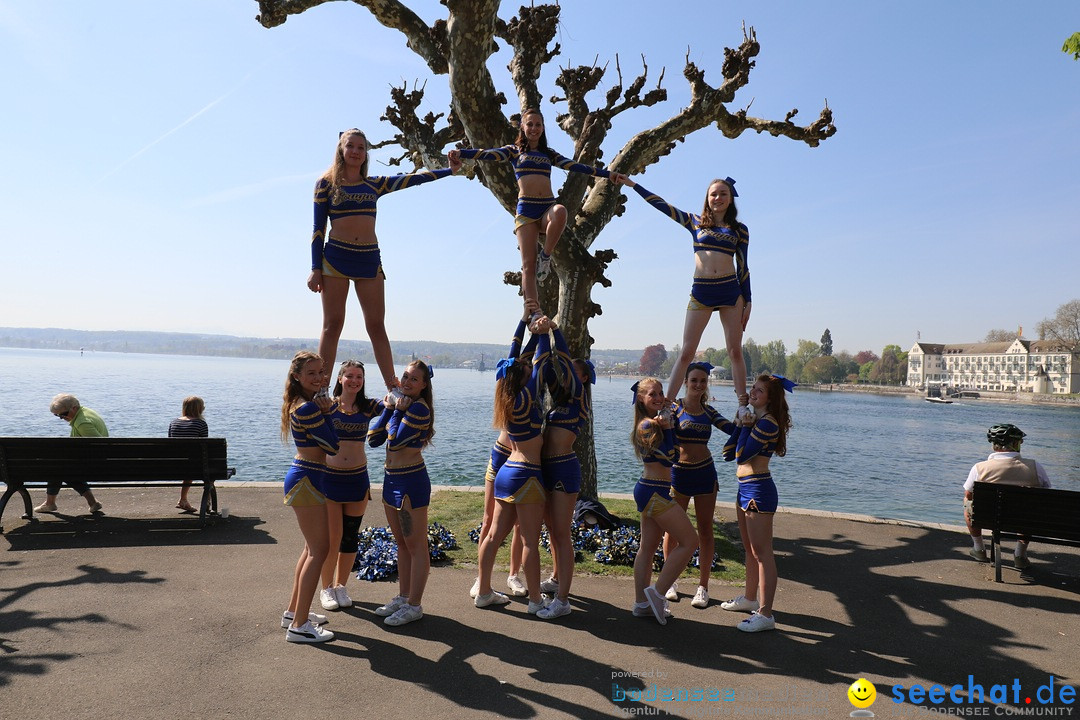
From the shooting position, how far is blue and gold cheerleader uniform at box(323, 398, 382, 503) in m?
5.50

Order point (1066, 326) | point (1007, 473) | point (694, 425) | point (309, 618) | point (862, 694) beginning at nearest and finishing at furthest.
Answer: point (862, 694) < point (309, 618) < point (694, 425) < point (1007, 473) < point (1066, 326)

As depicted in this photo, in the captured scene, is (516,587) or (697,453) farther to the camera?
(516,587)

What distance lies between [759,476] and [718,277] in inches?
77.7

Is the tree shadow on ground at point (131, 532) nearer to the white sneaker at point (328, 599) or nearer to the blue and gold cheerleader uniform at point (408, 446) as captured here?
the white sneaker at point (328, 599)

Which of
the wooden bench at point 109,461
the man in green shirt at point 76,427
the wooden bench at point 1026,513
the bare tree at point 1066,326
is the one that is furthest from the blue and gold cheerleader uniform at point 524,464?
the bare tree at point 1066,326

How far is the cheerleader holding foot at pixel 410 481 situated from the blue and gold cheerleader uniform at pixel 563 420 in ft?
3.65

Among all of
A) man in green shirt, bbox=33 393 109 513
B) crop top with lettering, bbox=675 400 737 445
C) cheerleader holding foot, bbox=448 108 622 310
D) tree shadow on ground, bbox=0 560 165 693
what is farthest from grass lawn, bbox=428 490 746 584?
man in green shirt, bbox=33 393 109 513

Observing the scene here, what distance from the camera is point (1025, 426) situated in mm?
62875

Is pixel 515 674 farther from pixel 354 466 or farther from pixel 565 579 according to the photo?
pixel 354 466

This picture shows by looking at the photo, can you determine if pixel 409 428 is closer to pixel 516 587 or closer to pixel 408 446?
pixel 408 446


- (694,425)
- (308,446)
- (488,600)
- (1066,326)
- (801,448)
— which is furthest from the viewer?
(1066,326)

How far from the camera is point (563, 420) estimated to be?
232 inches

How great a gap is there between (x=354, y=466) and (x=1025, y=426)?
2984 inches

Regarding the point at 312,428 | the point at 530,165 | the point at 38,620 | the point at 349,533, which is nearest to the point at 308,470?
the point at 312,428
